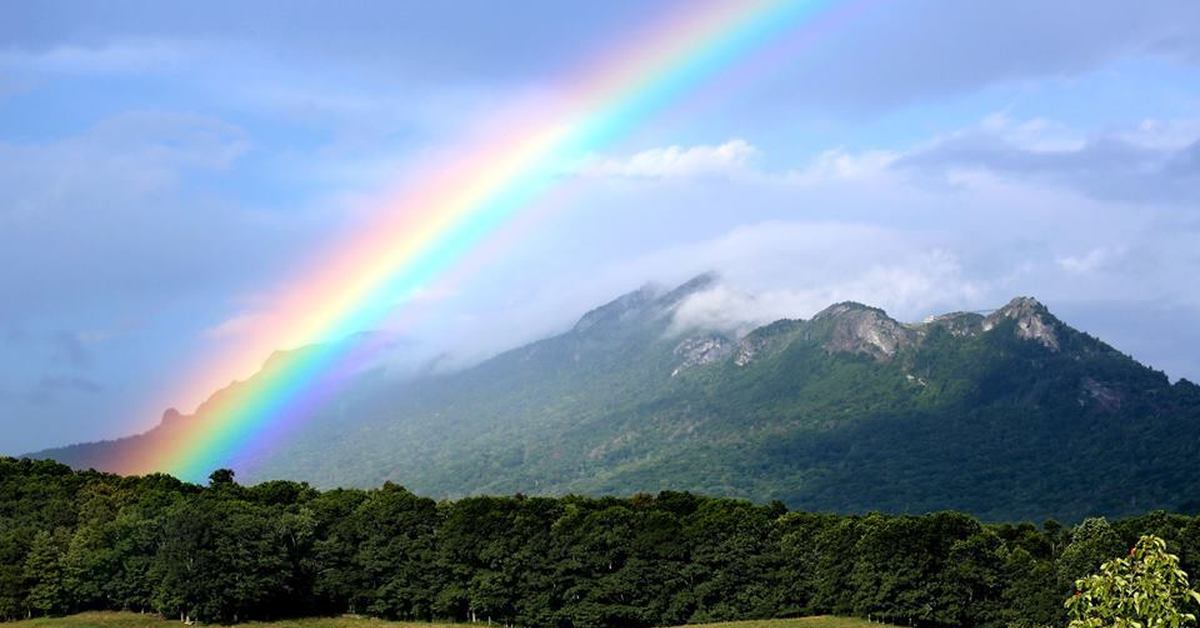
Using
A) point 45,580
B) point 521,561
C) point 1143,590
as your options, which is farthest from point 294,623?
point 1143,590

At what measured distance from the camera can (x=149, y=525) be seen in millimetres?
102875

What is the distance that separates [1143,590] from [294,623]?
89368mm

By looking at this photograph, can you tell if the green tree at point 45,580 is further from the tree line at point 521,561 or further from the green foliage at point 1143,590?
the green foliage at point 1143,590

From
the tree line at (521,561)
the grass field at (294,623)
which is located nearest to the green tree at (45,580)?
the tree line at (521,561)

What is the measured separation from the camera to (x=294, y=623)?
10175cm

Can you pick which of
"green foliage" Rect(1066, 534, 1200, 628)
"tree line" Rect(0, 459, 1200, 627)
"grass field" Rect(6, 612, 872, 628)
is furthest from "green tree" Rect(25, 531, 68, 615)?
"green foliage" Rect(1066, 534, 1200, 628)

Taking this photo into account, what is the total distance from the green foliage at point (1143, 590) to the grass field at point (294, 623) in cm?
7699

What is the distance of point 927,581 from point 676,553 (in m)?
20.0

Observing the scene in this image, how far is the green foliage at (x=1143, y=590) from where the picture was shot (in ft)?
68.4

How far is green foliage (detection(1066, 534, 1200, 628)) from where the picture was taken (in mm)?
20859

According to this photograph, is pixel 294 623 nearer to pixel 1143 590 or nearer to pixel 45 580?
pixel 45 580

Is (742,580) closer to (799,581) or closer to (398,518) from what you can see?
(799,581)

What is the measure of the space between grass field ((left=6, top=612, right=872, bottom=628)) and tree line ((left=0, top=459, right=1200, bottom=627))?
146 cm

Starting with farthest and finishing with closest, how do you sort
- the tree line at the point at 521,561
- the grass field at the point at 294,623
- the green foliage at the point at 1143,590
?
the tree line at the point at 521,561 → the grass field at the point at 294,623 → the green foliage at the point at 1143,590
